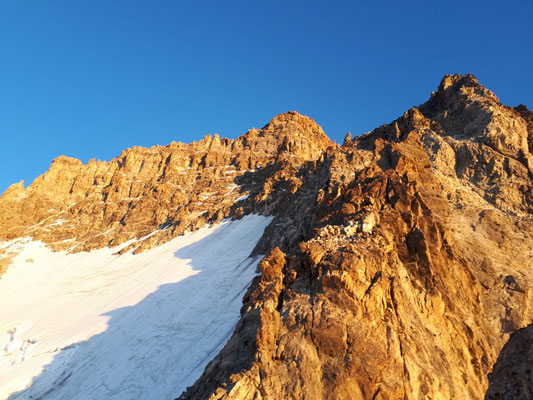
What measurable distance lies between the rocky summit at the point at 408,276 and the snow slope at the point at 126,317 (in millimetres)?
6820

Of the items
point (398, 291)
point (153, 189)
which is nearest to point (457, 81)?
point (398, 291)

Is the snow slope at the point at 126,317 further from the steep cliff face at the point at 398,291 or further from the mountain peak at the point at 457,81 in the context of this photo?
the mountain peak at the point at 457,81

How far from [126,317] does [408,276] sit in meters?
27.6

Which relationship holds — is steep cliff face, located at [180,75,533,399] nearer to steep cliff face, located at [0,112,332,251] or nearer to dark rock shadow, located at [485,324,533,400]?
dark rock shadow, located at [485,324,533,400]

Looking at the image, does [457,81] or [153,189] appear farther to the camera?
[153,189]

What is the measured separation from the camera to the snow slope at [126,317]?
25172 millimetres

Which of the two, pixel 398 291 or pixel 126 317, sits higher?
pixel 126 317

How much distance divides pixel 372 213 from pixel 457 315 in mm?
6619

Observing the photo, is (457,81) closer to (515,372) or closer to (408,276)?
(408,276)

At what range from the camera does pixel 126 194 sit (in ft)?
264

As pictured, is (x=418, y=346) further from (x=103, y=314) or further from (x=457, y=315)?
(x=103, y=314)

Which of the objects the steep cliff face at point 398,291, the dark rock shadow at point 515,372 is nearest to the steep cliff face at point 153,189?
the steep cliff face at point 398,291

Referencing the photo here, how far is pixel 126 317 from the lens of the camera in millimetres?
34875

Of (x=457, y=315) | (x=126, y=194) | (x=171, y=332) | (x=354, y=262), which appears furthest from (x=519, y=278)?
(x=126, y=194)
